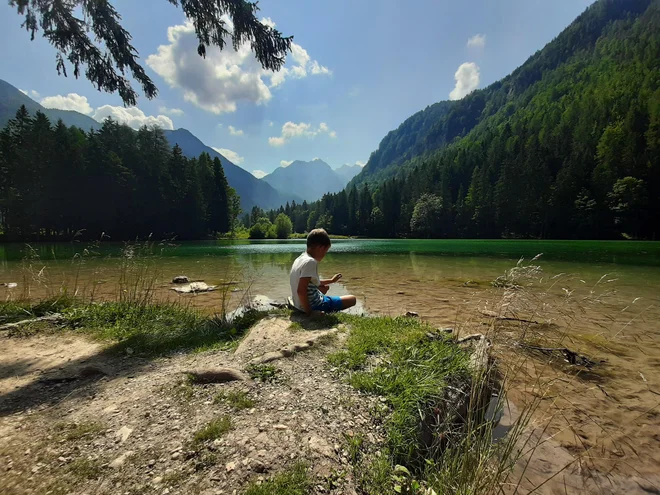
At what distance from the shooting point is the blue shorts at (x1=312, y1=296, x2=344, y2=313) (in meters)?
6.10

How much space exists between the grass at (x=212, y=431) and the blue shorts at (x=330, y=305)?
350 centimetres

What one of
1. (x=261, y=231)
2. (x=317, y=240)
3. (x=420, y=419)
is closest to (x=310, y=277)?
(x=317, y=240)

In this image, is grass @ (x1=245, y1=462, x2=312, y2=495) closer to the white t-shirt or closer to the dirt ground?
the dirt ground

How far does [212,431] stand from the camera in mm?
2461

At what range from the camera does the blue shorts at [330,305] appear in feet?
20.0

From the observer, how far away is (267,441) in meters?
2.40

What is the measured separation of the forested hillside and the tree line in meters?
65.7

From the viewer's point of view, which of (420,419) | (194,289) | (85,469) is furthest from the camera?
(194,289)

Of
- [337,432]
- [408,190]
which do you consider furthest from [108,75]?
[408,190]

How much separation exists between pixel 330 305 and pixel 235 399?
346 cm

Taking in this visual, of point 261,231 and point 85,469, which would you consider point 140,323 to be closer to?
point 85,469

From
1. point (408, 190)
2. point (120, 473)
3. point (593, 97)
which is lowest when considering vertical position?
point (120, 473)

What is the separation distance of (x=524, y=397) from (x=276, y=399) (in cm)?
357

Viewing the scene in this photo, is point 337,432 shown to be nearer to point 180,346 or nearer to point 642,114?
point 180,346
